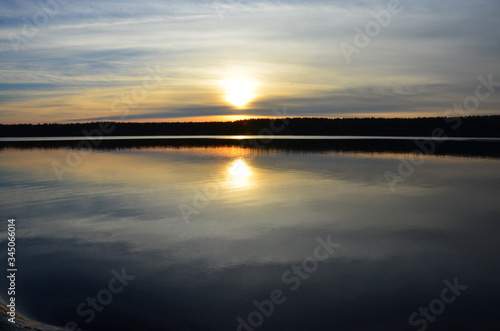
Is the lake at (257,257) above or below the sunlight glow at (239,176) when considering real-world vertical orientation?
below

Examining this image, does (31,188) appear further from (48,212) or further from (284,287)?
(284,287)

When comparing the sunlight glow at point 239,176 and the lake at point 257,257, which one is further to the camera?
the sunlight glow at point 239,176

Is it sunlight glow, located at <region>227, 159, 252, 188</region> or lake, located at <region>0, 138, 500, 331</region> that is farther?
sunlight glow, located at <region>227, 159, 252, 188</region>

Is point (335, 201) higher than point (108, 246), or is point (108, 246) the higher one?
point (335, 201)

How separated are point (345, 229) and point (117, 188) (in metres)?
8.83

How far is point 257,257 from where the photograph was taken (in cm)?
730

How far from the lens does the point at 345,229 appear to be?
29.9 feet

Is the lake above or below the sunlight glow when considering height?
below

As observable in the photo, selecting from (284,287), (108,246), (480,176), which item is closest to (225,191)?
(108,246)

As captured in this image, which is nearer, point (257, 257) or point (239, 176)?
point (257, 257)

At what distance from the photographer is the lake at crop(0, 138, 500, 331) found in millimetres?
5332

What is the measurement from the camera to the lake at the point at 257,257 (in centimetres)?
533

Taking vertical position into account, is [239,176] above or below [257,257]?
above

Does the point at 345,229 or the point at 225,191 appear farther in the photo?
the point at 225,191
